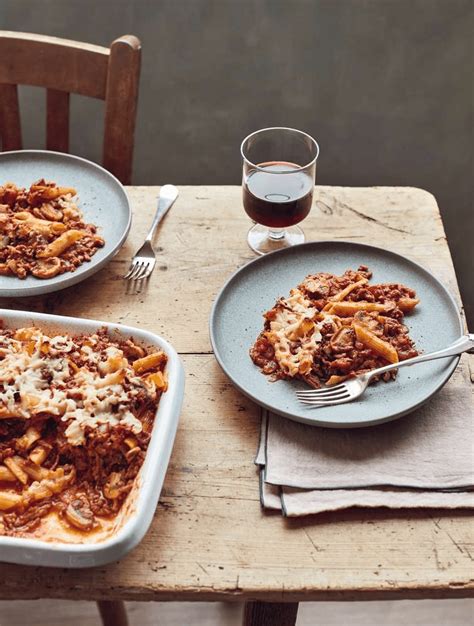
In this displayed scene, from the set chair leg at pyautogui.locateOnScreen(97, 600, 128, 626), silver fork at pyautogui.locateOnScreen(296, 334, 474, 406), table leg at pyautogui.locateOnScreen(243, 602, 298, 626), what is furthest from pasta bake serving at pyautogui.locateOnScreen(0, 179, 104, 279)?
chair leg at pyautogui.locateOnScreen(97, 600, 128, 626)

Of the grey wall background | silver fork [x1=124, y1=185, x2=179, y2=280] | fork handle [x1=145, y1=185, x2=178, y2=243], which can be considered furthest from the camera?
the grey wall background

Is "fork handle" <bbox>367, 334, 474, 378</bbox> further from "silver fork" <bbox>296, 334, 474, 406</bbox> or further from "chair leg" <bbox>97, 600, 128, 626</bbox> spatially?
"chair leg" <bbox>97, 600, 128, 626</bbox>

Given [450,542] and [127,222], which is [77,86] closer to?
[127,222]

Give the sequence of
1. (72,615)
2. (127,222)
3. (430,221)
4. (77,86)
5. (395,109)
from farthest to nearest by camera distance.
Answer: (395,109), (72,615), (77,86), (430,221), (127,222)

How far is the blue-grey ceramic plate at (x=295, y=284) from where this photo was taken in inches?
52.9

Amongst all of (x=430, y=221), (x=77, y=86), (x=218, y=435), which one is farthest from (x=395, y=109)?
(x=218, y=435)

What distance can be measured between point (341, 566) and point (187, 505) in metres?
0.27

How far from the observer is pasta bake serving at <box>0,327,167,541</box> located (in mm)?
1192

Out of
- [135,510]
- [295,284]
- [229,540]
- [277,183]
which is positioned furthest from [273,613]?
[277,183]

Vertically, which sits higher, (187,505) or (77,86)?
(77,86)

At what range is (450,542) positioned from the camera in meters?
1.21

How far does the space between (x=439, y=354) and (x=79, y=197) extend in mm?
912

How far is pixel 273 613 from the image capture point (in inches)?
53.2

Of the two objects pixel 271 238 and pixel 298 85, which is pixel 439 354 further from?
pixel 298 85
